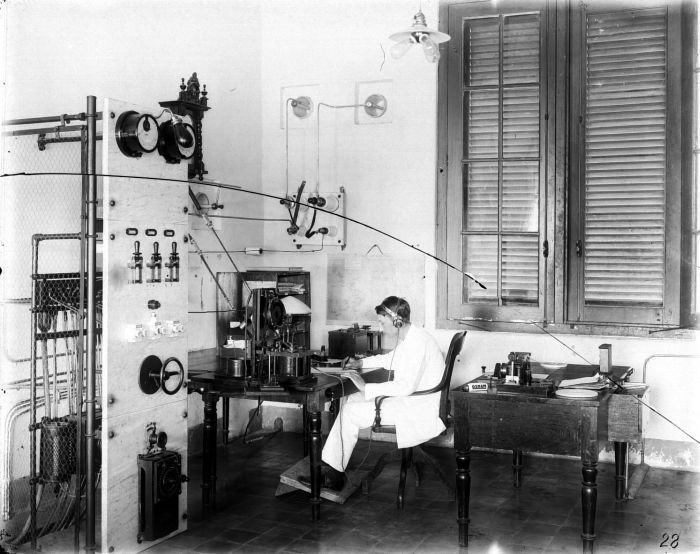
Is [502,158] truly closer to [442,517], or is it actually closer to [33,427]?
[442,517]

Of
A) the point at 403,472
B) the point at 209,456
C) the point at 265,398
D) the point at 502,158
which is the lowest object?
the point at 403,472

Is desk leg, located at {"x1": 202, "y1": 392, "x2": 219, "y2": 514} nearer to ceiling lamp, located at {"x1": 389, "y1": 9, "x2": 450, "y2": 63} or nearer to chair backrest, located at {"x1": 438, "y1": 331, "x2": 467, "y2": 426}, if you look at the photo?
chair backrest, located at {"x1": 438, "y1": 331, "x2": 467, "y2": 426}

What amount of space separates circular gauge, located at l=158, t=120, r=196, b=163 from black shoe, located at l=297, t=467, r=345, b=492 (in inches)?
93.0

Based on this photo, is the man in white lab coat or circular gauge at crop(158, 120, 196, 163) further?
→ the man in white lab coat

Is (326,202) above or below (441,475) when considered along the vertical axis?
above

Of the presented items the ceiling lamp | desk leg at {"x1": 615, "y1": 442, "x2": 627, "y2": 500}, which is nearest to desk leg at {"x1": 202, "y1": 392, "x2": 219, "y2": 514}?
the ceiling lamp

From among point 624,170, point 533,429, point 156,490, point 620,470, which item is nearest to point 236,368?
point 156,490

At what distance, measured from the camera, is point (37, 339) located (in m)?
4.48

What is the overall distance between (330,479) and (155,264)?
6.87 feet

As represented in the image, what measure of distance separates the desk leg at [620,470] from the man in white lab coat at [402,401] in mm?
1258

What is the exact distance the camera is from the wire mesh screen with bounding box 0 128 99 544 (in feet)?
14.6

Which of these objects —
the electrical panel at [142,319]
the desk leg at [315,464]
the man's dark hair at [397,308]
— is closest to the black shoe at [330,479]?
the desk leg at [315,464]

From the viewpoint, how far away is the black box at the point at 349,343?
262 inches

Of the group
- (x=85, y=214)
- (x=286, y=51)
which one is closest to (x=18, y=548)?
(x=85, y=214)
